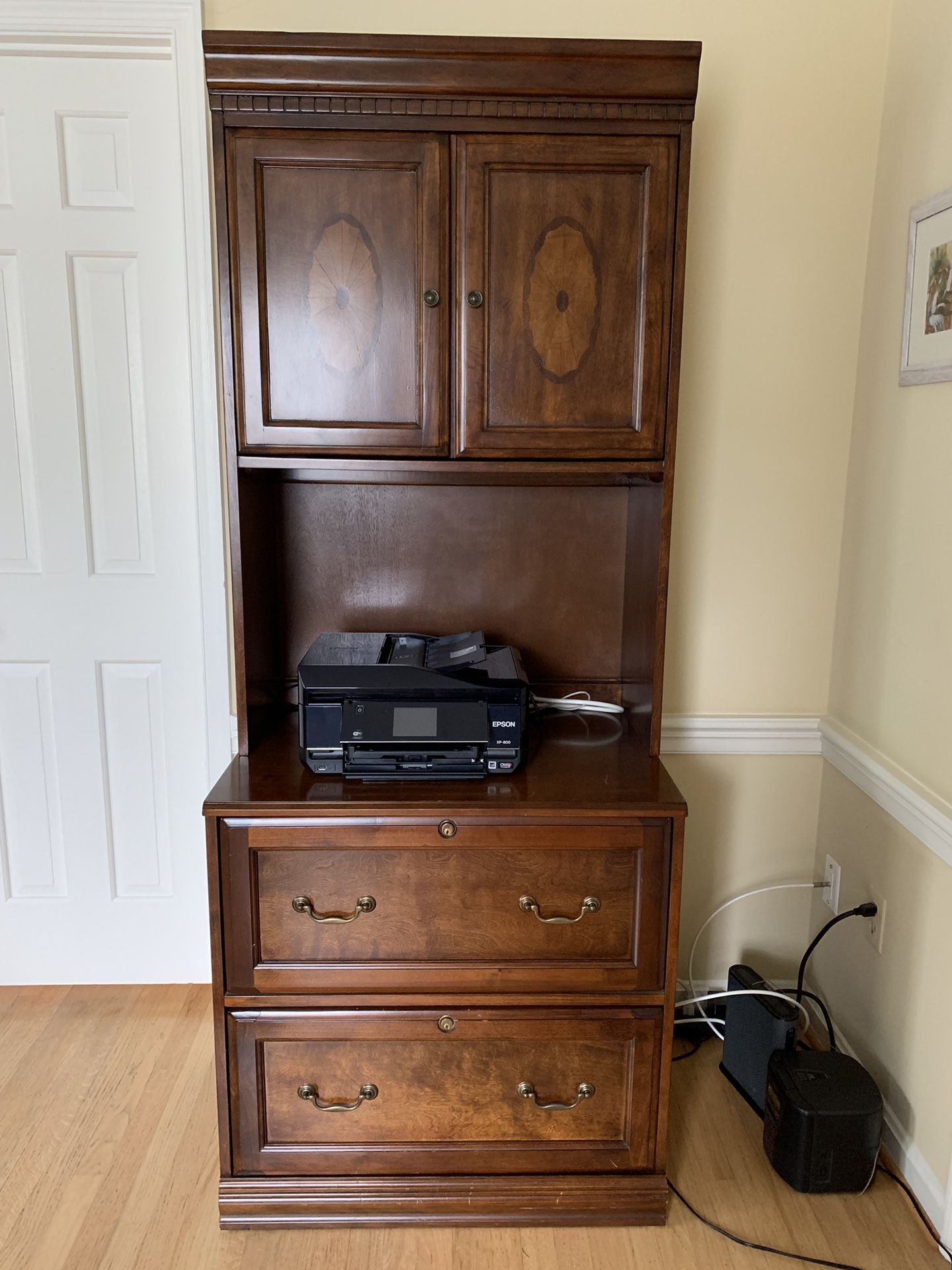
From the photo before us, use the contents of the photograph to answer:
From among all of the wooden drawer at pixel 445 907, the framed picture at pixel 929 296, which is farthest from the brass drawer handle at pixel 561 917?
the framed picture at pixel 929 296

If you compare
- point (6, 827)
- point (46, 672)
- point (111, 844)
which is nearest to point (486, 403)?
point (46, 672)

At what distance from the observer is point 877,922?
1.87 meters

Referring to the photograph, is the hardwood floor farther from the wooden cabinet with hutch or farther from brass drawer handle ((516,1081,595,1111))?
brass drawer handle ((516,1081,595,1111))

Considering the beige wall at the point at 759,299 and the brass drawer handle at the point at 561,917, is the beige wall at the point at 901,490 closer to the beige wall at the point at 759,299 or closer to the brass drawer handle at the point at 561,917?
the beige wall at the point at 759,299

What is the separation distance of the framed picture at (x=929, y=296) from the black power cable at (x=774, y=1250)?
1.57 metres

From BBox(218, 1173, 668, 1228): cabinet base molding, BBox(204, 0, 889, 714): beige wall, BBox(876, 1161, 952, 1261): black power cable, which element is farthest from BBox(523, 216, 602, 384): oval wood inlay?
BBox(876, 1161, 952, 1261): black power cable

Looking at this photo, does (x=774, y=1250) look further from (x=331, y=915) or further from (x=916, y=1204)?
(x=331, y=915)

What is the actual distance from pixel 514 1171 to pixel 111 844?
1270 mm

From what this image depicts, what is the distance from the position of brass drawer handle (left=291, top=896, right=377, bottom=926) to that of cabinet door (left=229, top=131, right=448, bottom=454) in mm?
804

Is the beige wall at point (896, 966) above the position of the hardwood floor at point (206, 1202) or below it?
above

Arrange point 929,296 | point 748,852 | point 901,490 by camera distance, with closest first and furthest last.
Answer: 1. point 929,296
2. point 901,490
3. point 748,852

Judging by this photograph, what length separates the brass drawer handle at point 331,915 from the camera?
61.2 inches

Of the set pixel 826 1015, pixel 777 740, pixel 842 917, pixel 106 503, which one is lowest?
pixel 826 1015

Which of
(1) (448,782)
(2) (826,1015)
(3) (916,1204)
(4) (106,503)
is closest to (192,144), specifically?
(4) (106,503)
